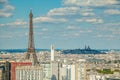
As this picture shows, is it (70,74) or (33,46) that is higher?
(33,46)

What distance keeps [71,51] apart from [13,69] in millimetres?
57574

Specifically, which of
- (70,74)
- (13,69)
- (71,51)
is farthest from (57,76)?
(71,51)

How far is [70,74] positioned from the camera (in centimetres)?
2453

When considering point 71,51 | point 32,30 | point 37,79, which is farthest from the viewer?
point 71,51

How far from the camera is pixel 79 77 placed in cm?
2361

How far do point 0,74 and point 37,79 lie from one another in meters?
2.23

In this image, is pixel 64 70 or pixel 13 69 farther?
pixel 64 70

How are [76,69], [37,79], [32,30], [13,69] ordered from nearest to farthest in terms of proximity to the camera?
[37,79] < [13,69] < [76,69] < [32,30]

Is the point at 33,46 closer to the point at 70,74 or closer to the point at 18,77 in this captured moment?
the point at 70,74

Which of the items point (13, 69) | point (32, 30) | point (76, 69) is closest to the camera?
point (13, 69)

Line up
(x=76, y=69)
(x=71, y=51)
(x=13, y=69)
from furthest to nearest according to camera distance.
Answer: (x=71, y=51) < (x=76, y=69) < (x=13, y=69)

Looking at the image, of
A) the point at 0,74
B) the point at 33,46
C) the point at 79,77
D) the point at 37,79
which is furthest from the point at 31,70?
the point at 33,46

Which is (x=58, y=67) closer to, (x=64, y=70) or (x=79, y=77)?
(x=64, y=70)

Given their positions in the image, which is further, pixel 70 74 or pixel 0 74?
pixel 70 74
